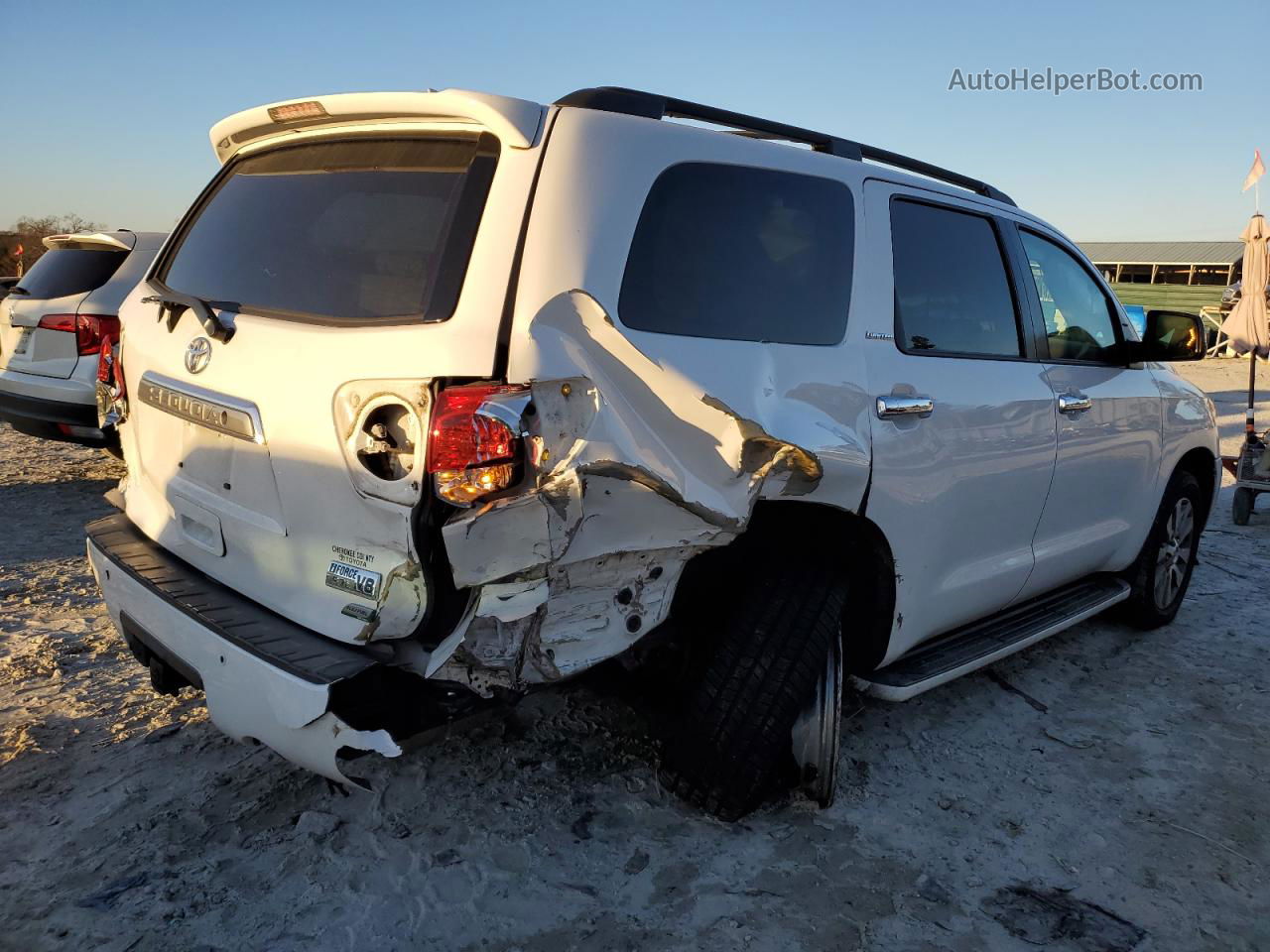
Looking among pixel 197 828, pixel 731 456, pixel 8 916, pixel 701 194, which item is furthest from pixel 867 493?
pixel 8 916

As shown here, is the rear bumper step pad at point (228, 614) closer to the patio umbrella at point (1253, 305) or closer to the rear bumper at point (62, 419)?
the rear bumper at point (62, 419)

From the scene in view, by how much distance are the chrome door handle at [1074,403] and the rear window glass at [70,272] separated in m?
5.81

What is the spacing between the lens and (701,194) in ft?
8.11

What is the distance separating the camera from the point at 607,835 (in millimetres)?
2725

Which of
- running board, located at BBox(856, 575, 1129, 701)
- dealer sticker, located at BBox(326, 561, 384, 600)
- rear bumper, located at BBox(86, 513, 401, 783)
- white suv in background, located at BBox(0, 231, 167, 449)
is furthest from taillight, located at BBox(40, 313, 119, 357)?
running board, located at BBox(856, 575, 1129, 701)

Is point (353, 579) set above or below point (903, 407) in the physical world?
below

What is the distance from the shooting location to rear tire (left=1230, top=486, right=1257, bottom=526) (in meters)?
7.18

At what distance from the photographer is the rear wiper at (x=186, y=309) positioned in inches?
95.4

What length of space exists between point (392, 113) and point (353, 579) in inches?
45.9

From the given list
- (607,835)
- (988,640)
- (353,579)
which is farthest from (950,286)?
(353,579)

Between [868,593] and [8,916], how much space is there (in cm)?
245

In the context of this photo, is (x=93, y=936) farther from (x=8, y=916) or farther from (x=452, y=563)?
(x=452, y=563)

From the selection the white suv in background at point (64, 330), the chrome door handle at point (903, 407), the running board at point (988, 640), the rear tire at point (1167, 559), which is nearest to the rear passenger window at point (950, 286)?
the chrome door handle at point (903, 407)

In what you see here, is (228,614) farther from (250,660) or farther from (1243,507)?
(1243,507)
